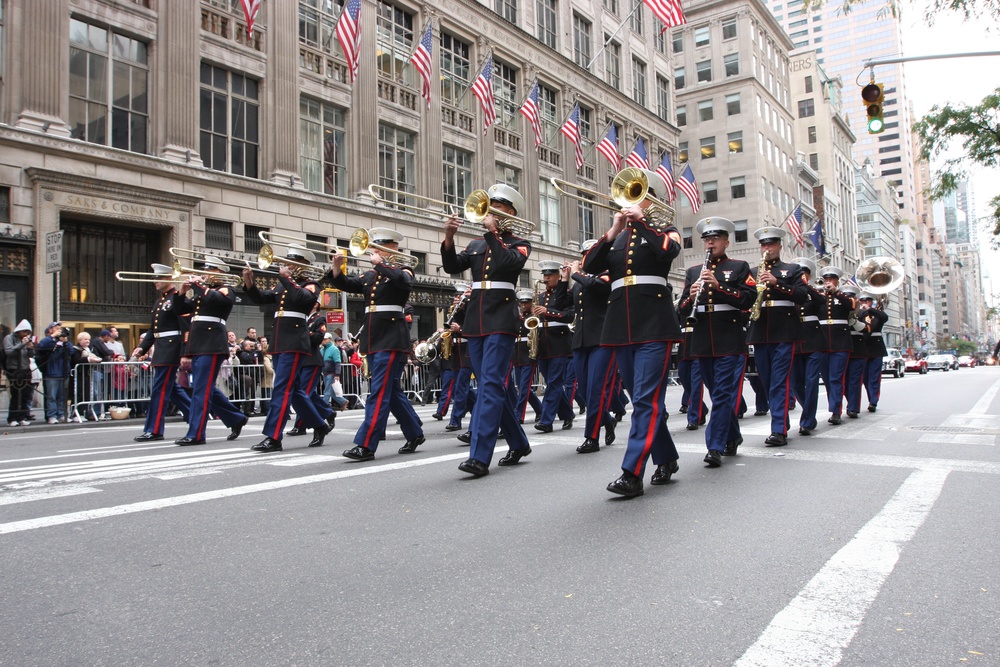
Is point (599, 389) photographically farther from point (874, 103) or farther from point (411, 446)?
point (874, 103)

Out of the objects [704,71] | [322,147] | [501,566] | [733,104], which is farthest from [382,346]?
[704,71]

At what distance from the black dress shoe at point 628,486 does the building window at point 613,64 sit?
1536 inches

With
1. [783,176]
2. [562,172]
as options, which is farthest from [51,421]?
[783,176]

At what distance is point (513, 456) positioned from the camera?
712 cm

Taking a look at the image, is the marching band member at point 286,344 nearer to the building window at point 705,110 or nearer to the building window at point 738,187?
the building window at point 738,187

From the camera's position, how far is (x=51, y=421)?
14.1 m

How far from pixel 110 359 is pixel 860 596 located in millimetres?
15080

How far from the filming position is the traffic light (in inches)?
598

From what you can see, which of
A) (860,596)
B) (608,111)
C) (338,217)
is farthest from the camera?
(608,111)

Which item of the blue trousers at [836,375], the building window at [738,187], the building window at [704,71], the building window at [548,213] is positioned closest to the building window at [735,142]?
the building window at [738,187]

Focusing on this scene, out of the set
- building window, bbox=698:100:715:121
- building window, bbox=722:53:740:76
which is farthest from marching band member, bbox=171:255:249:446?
building window, bbox=722:53:740:76

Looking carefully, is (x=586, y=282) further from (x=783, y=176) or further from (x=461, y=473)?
(x=783, y=176)

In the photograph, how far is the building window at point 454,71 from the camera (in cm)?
3089

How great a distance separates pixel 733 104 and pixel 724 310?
202ft
